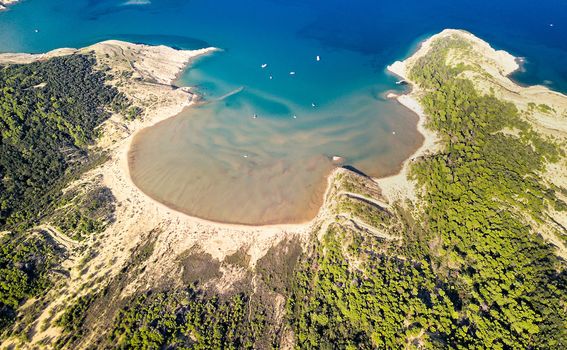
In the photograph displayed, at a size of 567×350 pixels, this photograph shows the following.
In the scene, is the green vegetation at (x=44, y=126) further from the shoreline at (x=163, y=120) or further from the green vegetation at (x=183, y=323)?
Answer: the green vegetation at (x=183, y=323)

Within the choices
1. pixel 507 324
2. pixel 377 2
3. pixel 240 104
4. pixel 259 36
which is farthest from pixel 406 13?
pixel 507 324

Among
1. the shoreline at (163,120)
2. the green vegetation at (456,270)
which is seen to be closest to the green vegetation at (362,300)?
the green vegetation at (456,270)

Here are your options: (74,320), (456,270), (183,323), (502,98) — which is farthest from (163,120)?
(502,98)

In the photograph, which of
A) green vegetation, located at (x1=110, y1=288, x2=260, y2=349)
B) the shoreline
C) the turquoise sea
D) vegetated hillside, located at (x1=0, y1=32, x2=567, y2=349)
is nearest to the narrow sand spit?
vegetated hillside, located at (x1=0, y1=32, x2=567, y2=349)

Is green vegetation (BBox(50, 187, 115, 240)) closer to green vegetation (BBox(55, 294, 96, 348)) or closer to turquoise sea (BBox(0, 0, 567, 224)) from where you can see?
turquoise sea (BBox(0, 0, 567, 224))

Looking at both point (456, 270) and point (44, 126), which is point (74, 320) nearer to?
point (44, 126)

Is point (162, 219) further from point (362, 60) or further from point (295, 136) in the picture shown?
point (362, 60)
